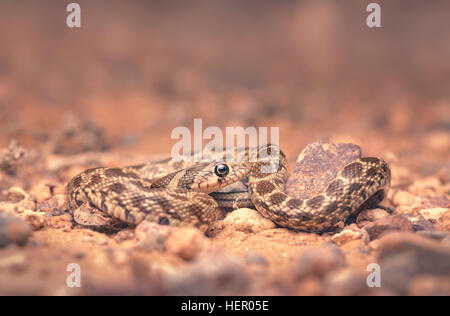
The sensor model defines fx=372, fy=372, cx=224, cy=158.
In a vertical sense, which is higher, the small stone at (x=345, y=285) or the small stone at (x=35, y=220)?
the small stone at (x=35, y=220)

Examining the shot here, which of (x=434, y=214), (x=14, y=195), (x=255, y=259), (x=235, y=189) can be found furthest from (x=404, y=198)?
(x=14, y=195)

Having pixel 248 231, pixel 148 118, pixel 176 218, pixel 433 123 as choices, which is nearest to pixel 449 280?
pixel 248 231

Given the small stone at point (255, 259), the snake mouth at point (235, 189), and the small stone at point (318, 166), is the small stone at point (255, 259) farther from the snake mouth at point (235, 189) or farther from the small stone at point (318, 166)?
the snake mouth at point (235, 189)

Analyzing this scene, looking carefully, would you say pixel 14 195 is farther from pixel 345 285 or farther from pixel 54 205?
pixel 345 285

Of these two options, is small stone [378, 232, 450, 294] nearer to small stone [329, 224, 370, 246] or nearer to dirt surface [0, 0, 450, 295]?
dirt surface [0, 0, 450, 295]

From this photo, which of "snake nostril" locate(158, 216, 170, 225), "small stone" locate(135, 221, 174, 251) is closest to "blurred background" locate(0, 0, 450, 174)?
"snake nostril" locate(158, 216, 170, 225)

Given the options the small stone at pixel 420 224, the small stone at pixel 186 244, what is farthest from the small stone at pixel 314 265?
the small stone at pixel 420 224

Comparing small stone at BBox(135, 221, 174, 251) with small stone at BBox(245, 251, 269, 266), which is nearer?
small stone at BBox(245, 251, 269, 266)
